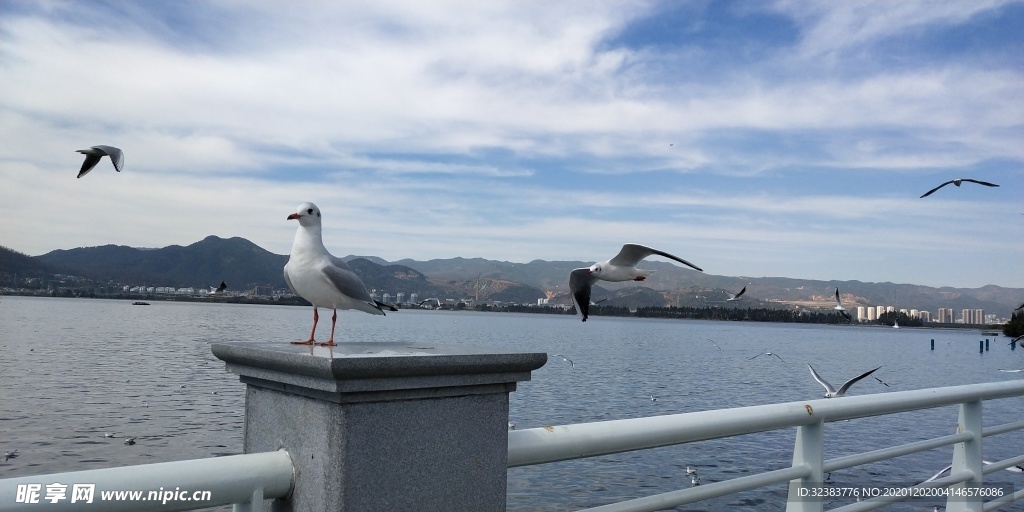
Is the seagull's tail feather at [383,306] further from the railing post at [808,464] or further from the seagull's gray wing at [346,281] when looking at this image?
the railing post at [808,464]

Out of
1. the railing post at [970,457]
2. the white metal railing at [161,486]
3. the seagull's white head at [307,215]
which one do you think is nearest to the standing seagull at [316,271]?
the seagull's white head at [307,215]

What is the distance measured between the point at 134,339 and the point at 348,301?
219 feet

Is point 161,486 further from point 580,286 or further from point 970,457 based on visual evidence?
point 580,286

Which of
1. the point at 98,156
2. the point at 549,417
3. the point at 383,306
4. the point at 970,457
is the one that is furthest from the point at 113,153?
the point at 549,417

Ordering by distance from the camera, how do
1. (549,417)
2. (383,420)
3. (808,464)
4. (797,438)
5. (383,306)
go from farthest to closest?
1. (549,417)
2. (797,438)
3. (808,464)
4. (383,306)
5. (383,420)

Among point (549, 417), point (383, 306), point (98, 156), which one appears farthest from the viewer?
point (549, 417)

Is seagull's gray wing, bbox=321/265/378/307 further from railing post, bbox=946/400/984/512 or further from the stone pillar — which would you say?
railing post, bbox=946/400/984/512

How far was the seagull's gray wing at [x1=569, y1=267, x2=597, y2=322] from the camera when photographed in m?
5.85

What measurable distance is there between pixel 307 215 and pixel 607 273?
323cm

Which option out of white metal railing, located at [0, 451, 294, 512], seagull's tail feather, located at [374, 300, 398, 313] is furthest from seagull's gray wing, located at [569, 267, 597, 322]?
white metal railing, located at [0, 451, 294, 512]

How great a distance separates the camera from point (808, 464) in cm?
322

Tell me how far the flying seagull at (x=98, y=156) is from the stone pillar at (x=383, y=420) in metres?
2.65

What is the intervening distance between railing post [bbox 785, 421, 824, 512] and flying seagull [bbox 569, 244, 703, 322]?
1.74 meters

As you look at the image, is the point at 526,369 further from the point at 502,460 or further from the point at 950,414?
the point at 950,414
